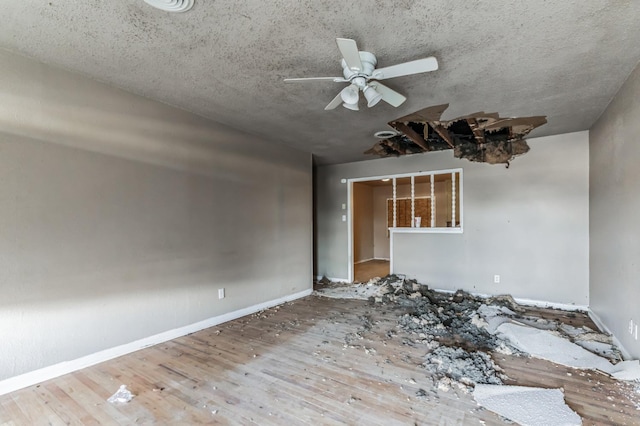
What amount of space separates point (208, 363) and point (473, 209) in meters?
4.46

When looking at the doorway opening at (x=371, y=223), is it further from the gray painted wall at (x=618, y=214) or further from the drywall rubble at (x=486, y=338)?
the gray painted wall at (x=618, y=214)

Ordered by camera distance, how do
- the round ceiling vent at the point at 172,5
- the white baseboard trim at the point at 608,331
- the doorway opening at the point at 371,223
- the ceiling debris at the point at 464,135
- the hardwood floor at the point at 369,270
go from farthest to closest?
the doorway opening at the point at 371,223 → the hardwood floor at the point at 369,270 → the ceiling debris at the point at 464,135 → the white baseboard trim at the point at 608,331 → the round ceiling vent at the point at 172,5

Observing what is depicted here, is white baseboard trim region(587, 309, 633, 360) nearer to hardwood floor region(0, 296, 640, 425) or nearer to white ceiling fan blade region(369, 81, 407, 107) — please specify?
hardwood floor region(0, 296, 640, 425)

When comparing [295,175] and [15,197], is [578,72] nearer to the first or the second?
[295,175]

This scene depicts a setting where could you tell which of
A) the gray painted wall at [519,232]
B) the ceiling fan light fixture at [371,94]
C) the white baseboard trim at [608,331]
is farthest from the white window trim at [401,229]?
the ceiling fan light fixture at [371,94]

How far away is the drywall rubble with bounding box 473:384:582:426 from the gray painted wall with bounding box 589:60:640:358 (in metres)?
1.08

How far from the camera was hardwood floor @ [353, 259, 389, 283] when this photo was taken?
671 cm

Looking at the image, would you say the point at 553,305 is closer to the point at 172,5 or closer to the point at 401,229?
the point at 401,229

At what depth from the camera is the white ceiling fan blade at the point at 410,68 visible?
6.70 ft

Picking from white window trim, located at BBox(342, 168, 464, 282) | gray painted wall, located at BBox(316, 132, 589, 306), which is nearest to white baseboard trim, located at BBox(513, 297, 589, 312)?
gray painted wall, located at BBox(316, 132, 589, 306)

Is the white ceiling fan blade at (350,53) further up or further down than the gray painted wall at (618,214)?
further up

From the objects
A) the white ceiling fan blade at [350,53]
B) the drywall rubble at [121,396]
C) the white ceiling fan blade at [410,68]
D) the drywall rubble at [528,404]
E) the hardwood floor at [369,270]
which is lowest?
the hardwood floor at [369,270]

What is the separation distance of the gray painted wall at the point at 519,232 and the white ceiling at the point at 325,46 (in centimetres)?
128

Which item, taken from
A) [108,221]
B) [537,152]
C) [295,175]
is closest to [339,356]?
[108,221]
